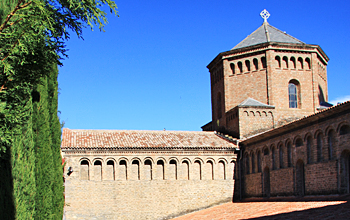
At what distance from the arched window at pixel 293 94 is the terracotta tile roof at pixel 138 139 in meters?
5.39

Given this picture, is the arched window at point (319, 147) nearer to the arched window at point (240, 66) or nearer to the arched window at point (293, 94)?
the arched window at point (293, 94)

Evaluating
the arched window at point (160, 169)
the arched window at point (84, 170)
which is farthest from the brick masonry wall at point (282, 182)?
the arched window at point (84, 170)

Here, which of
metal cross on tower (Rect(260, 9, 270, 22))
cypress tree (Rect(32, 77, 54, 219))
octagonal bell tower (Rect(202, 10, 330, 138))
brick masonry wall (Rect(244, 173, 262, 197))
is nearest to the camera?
cypress tree (Rect(32, 77, 54, 219))

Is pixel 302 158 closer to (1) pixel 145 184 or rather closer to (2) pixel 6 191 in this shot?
(1) pixel 145 184

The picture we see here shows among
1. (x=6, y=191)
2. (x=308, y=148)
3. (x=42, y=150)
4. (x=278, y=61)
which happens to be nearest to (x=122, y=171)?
(x=308, y=148)

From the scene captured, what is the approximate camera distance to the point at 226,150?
91.5 ft

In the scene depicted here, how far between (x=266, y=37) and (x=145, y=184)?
14.3m

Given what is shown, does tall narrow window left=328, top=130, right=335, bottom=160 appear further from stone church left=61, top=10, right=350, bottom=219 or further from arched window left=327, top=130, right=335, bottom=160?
stone church left=61, top=10, right=350, bottom=219

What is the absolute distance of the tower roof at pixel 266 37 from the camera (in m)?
30.2

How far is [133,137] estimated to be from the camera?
28.1 metres

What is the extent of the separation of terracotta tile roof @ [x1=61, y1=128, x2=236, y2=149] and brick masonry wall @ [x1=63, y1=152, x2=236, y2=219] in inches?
24.9

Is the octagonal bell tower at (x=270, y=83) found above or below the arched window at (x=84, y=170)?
above

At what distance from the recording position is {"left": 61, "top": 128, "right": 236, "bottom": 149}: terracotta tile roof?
86.4 feet

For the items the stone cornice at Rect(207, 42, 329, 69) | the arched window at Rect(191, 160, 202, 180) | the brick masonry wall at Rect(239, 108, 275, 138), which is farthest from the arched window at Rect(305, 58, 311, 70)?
the arched window at Rect(191, 160, 202, 180)
